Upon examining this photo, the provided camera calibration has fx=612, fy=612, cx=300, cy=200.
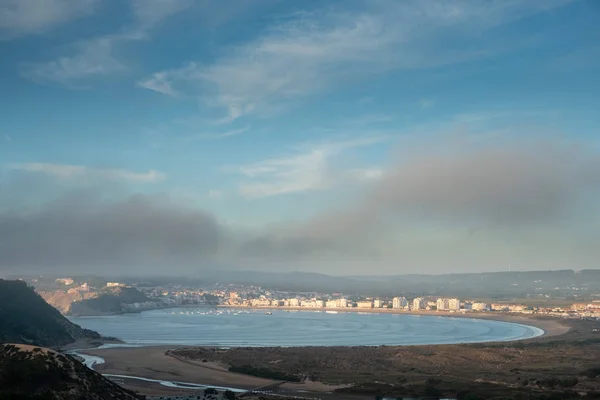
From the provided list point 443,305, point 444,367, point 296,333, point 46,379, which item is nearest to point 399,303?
point 443,305

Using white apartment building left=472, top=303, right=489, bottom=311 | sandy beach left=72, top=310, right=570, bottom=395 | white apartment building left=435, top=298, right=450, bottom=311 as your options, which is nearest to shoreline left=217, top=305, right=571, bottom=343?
white apartment building left=472, top=303, right=489, bottom=311

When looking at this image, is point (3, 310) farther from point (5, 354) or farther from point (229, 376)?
point (5, 354)

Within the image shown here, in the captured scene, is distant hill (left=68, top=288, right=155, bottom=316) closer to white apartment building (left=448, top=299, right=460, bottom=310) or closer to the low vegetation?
white apartment building (left=448, top=299, right=460, bottom=310)

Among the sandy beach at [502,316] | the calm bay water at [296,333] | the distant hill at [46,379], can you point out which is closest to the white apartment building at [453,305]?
the sandy beach at [502,316]

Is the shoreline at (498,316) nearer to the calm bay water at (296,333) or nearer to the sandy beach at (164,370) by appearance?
Answer: the calm bay water at (296,333)

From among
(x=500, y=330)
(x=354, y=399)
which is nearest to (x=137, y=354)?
(x=354, y=399)

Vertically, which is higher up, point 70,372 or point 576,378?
point 70,372
